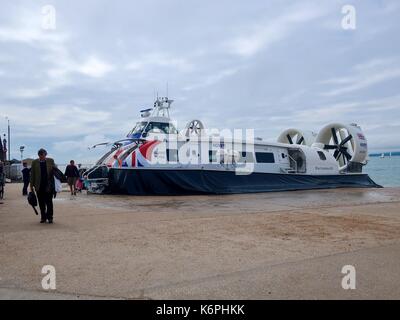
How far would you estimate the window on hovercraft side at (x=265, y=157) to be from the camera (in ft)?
55.0

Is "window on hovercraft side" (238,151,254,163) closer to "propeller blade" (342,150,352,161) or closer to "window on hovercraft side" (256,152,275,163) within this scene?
"window on hovercraft side" (256,152,275,163)

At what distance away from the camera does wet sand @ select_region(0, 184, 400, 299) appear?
324cm

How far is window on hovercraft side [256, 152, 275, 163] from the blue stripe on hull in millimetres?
888

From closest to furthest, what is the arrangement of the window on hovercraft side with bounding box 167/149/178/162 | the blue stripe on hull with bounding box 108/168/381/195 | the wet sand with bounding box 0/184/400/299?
the wet sand with bounding box 0/184/400/299 < the blue stripe on hull with bounding box 108/168/381/195 < the window on hovercraft side with bounding box 167/149/178/162

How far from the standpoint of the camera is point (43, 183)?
663 cm

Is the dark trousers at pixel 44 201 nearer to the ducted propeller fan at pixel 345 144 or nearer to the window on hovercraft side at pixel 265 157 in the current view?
the window on hovercraft side at pixel 265 157

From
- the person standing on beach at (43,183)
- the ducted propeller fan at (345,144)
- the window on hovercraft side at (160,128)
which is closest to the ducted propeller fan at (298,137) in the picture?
the ducted propeller fan at (345,144)

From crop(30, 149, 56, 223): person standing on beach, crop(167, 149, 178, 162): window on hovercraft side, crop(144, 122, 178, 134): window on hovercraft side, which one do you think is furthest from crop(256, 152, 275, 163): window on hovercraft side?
crop(30, 149, 56, 223): person standing on beach

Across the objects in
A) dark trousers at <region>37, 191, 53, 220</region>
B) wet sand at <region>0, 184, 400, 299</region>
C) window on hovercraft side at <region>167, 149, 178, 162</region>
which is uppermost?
window on hovercraft side at <region>167, 149, 178, 162</region>

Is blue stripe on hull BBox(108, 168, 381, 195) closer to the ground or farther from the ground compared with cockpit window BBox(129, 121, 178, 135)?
closer to the ground

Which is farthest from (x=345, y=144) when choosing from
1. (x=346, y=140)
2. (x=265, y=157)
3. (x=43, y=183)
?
(x=43, y=183)

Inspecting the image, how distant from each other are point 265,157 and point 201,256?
42.7ft

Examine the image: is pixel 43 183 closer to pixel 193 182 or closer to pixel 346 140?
pixel 193 182
